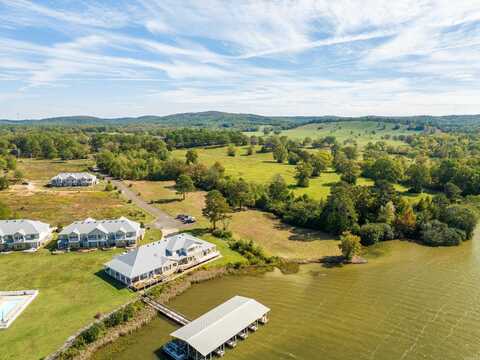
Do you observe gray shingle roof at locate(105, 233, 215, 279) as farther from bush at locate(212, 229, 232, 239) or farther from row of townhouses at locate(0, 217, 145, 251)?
row of townhouses at locate(0, 217, 145, 251)

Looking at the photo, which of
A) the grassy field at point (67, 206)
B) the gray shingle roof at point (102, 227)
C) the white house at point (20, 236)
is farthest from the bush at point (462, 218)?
the white house at point (20, 236)

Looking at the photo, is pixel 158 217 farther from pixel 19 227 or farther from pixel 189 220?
pixel 19 227

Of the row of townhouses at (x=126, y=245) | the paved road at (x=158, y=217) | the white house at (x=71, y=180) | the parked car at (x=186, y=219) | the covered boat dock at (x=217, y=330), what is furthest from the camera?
the white house at (x=71, y=180)

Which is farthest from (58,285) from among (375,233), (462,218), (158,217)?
(462,218)

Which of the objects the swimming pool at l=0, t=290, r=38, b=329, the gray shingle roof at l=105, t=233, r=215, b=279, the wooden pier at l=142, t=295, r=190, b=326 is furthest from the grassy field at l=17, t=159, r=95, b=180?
the wooden pier at l=142, t=295, r=190, b=326

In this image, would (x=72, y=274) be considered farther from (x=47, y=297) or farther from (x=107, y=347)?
(x=107, y=347)

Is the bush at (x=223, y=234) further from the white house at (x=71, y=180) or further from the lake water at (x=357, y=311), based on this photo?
the white house at (x=71, y=180)
